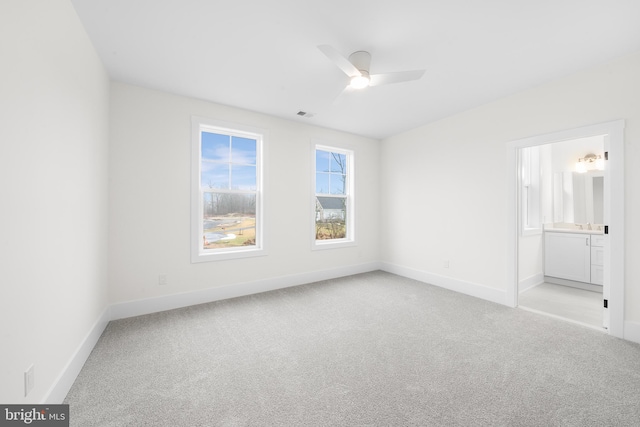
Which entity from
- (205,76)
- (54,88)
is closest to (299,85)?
(205,76)

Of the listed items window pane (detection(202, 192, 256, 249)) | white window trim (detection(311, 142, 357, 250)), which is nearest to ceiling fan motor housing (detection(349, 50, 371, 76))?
white window trim (detection(311, 142, 357, 250))

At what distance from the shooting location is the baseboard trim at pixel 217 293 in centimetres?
300

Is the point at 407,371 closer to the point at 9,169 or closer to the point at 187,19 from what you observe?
the point at 9,169

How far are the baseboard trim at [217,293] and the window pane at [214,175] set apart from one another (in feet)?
4.81

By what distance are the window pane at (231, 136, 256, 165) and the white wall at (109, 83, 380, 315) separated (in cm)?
24

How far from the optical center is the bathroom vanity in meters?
4.02

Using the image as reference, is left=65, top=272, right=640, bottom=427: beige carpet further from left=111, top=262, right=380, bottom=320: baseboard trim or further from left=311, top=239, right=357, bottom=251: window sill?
left=311, top=239, right=357, bottom=251: window sill

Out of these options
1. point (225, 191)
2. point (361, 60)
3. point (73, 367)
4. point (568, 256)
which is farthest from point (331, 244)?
point (568, 256)

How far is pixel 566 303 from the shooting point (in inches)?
139

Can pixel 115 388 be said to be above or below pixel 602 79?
below

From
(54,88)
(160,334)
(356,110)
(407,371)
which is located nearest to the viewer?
(54,88)

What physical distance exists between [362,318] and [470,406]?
1.45 m

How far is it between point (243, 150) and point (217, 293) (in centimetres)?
213

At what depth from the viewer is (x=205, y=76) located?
2.84 metres
